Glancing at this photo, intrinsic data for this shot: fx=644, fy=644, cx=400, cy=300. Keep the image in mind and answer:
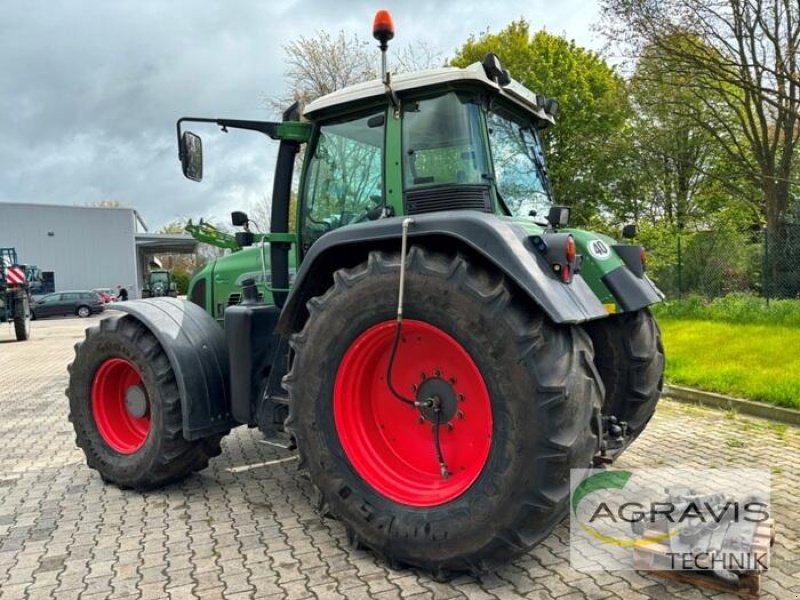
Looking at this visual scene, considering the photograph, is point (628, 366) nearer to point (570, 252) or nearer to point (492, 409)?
point (570, 252)

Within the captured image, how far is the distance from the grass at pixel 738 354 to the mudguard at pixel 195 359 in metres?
5.21

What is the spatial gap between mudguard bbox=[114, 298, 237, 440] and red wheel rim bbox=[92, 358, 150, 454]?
506 millimetres

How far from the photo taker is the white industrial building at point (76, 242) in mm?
40312

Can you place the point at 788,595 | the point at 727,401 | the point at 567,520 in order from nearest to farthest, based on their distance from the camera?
the point at 788,595, the point at 567,520, the point at 727,401

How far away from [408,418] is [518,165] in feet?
5.62

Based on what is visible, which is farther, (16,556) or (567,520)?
(567,520)

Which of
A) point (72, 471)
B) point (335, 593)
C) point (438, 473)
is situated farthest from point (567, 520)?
point (72, 471)

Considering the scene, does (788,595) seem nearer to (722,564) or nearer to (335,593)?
(722,564)

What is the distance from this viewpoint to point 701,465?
4.62 meters

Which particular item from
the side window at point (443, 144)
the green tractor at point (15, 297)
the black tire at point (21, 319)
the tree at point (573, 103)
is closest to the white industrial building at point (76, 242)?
the green tractor at point (15, 297)

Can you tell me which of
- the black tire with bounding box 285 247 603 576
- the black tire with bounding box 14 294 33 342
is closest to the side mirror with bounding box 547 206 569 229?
the black tire with bounding box 285 247 603 576

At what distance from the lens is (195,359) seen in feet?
13.5

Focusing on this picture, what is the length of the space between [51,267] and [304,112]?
140 ft

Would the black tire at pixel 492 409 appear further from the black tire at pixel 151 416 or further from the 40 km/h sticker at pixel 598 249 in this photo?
the black tire at pixel 151 416
